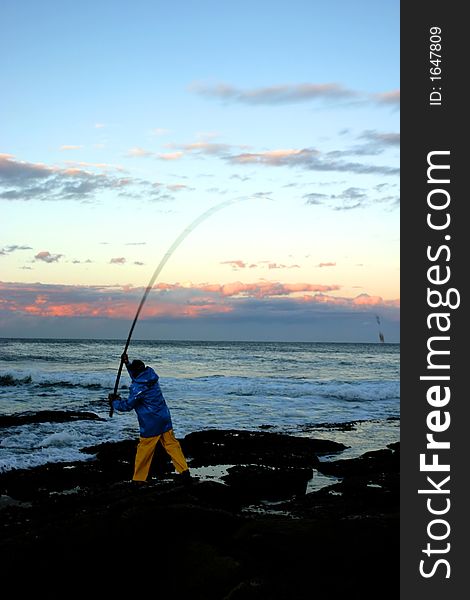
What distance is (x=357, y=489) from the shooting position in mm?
9031

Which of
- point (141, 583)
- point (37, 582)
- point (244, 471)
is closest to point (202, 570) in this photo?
point (141, 583)

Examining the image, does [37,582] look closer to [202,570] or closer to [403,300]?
[202,570]

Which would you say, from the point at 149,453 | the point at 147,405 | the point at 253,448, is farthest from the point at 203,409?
the point at 147,405

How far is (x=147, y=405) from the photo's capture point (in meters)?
8.80

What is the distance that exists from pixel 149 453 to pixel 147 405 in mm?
716

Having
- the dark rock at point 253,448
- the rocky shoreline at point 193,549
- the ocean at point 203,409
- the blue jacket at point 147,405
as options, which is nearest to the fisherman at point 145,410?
the blue jacket at point 147,405

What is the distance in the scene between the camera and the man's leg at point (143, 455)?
880 cm

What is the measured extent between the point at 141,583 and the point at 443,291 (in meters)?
3.23

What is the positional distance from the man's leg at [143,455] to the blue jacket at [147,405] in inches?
3.6

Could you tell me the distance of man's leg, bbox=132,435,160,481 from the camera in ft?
28.9

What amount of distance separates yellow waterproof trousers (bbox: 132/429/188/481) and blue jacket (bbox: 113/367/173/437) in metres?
0.11

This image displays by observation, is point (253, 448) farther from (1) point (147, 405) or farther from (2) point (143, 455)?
(1) point (147, 405)

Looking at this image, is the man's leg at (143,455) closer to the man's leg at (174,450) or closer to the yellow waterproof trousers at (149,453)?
the yellow waterproof trousers at (149,453)

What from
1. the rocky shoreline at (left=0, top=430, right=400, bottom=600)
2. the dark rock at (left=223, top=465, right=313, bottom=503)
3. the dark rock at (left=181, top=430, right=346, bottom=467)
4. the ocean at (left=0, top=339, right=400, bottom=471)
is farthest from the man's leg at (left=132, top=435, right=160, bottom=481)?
the ocean at (left=0, top=339, right=400, bottom=471)
